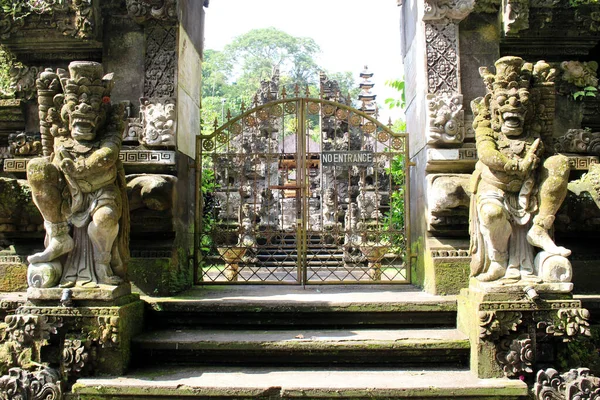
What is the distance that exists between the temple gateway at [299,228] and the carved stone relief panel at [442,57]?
0.02 meters

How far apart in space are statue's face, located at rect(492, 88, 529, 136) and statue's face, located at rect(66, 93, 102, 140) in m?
3.34

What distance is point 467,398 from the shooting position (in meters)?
3.75

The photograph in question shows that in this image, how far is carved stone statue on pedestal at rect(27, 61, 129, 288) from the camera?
4.10 m

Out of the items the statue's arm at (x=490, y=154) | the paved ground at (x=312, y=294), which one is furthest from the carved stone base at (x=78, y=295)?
the statue's arm at (x=490, y=154)

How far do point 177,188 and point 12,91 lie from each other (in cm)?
221

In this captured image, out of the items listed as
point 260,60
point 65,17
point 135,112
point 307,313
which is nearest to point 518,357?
point 307,313

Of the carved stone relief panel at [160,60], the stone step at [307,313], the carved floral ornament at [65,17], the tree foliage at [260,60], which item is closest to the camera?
the stone step at [307,313]

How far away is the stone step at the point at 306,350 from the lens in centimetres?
422

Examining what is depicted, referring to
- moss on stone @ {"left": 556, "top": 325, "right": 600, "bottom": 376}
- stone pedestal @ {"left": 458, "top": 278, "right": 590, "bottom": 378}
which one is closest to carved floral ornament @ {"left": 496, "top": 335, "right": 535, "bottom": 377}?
stone pedestal @ {"left": 458, "top": 278, "right": 590, "bottom": 378}

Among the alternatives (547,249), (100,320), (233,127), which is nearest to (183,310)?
(100,320)

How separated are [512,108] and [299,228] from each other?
2779mm

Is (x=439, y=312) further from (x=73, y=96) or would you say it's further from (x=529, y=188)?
(x=73, y=96)

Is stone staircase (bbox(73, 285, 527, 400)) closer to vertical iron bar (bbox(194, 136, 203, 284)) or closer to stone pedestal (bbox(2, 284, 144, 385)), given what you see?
stone pedestal (bbox(2, 284, 144, 385))

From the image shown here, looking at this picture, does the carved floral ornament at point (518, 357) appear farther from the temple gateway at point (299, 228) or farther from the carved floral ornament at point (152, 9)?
the carved floral ornament at point (152, 9)
